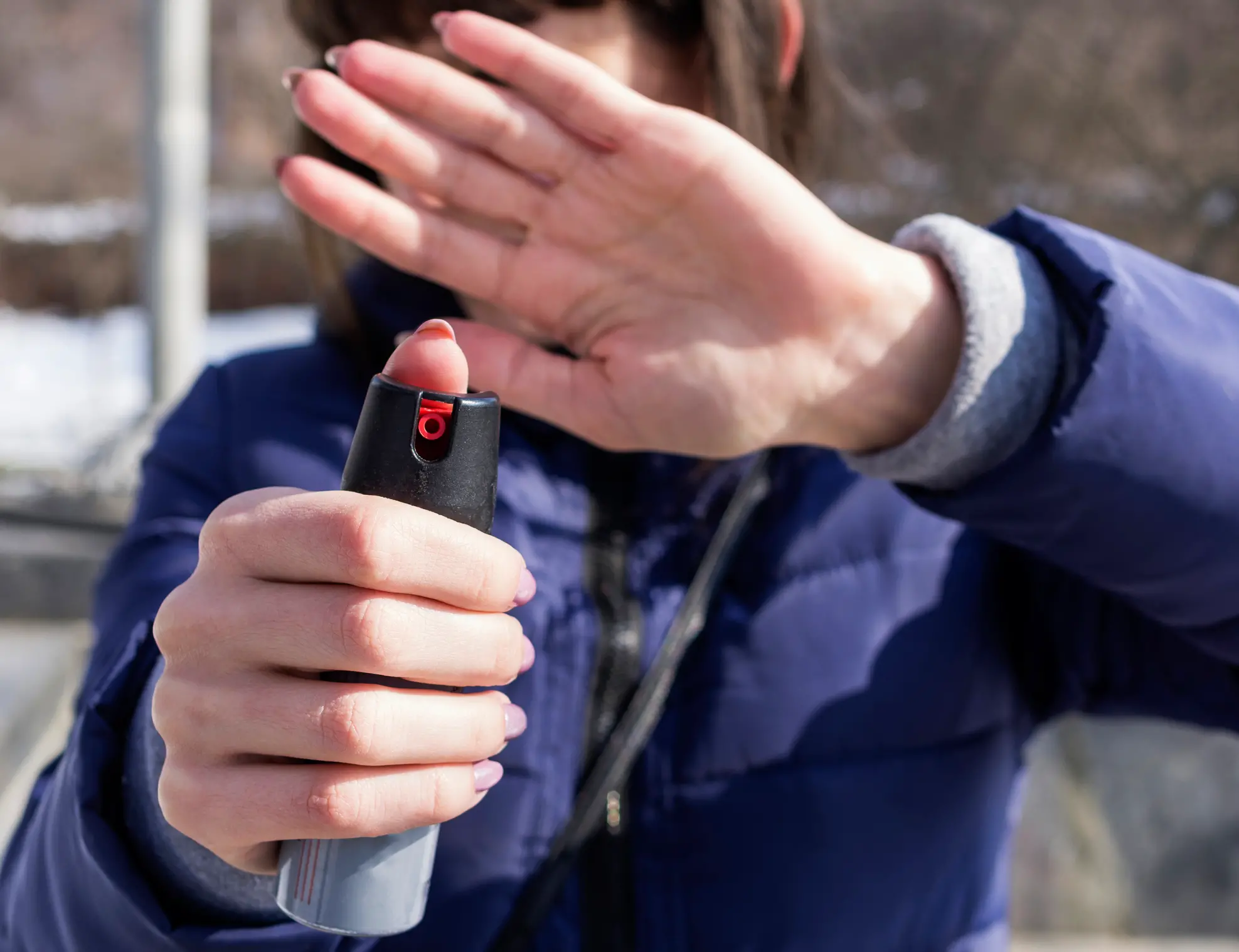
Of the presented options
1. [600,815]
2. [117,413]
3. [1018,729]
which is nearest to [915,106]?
[117,413]

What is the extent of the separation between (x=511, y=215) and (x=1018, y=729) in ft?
2.52

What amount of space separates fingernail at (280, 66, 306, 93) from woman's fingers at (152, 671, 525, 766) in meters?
0.56

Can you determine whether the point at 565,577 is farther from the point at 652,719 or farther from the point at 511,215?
the point at 511,215

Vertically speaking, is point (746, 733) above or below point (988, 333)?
below

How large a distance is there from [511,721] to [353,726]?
0.11 meters

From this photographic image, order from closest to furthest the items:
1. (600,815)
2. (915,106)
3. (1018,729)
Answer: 1. (600,815)
2. (1018,729)
3. (915,106)

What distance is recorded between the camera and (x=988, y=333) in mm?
849

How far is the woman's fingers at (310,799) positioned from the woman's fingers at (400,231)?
0.48 metres

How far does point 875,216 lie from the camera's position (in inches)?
165

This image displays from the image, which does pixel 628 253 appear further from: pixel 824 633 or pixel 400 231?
pixel 824 633

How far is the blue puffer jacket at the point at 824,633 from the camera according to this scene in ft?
2.71

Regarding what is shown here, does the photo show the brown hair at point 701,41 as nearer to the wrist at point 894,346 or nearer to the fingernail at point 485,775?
the wrist at point 894,346

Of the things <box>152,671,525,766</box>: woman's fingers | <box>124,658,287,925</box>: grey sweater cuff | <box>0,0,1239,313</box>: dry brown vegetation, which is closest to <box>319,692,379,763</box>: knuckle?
<box>152,671,525,766</box>: woman's fingers

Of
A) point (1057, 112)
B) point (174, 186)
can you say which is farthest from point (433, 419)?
point (1057, 112)
